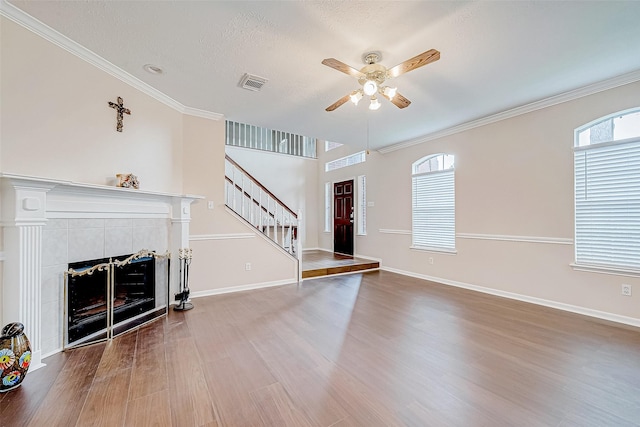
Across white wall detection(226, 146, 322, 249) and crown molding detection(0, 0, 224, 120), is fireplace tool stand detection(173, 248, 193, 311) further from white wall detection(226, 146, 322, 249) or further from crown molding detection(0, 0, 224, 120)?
white wall detection(226, 146, 322, 249)

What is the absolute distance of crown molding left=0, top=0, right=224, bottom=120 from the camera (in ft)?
6.95

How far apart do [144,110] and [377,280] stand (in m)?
4.51

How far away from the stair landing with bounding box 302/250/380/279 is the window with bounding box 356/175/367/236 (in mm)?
755

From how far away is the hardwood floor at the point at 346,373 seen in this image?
1666 mm

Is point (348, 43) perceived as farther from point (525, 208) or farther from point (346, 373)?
point (525, 208)

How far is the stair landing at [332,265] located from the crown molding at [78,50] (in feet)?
11.6

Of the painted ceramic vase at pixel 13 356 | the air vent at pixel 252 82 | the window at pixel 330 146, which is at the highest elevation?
the window at pixel 330 146

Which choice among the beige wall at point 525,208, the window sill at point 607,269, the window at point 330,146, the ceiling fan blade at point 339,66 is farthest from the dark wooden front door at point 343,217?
the ceiling fan blade at point 339,66

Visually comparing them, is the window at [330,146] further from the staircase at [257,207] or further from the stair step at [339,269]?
the stair step at [339,269]

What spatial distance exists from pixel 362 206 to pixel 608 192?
4363 millimetres

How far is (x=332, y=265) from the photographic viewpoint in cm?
576

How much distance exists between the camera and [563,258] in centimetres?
355

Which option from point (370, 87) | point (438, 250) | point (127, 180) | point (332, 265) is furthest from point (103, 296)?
point (438, 250)

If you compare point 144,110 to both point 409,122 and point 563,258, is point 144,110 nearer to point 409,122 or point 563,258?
point 409,122
